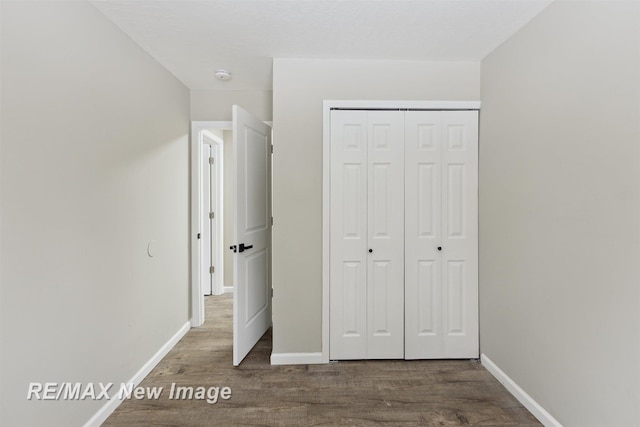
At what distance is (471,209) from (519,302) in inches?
30.6

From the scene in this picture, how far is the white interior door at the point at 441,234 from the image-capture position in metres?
2.59

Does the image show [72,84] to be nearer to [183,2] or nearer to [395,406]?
[183,2]

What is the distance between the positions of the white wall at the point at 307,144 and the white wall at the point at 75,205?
38.0 inches

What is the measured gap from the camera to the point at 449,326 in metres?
2.63

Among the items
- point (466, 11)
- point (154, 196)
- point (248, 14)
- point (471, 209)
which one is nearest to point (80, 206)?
point (154, 196)

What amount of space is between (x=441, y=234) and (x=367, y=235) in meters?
0.59

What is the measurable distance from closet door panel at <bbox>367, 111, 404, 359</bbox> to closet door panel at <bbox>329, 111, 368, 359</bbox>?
0.06 metres

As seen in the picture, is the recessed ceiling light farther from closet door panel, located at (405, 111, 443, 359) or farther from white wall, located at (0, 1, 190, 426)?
closet door panel, located at (405, 111, 443, 359)

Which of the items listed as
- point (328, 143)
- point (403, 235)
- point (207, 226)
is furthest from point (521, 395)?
point (207, 226)

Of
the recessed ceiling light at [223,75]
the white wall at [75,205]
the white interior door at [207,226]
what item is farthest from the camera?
the white interior door at [207,226]

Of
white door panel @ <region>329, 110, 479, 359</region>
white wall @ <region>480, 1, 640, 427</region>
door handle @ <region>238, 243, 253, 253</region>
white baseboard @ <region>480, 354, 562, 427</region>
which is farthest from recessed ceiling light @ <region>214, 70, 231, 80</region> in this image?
white baseboard @ <region>480, 354, 562, 427</region>

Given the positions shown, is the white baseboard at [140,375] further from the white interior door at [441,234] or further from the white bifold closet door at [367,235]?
the white interior door at [441,234]

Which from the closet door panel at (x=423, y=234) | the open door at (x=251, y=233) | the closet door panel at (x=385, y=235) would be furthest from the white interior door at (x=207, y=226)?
the closet door panel at (x=423, y=234)

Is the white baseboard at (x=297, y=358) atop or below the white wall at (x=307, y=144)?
below
